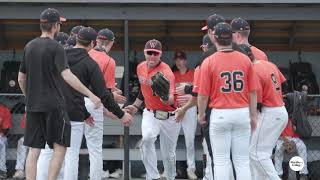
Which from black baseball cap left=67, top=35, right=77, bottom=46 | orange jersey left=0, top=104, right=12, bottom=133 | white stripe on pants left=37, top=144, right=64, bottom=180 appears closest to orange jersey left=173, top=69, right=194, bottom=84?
orange jersey left=0, top=104, right=12, bottom=133

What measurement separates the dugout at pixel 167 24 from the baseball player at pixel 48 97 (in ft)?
12.3

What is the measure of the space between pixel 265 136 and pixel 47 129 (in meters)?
2.46

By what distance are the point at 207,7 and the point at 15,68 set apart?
14.2 feet

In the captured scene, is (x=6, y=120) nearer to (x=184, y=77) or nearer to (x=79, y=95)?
(x=184, y=77)

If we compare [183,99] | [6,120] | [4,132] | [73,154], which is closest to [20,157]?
[4,132]

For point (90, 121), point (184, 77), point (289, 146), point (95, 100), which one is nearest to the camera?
point (95, 100)

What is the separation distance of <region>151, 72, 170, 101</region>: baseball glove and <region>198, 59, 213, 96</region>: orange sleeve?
211 cm

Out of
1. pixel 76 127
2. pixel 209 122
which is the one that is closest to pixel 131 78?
pixel 76 127

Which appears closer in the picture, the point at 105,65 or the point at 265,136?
the point at 265,136

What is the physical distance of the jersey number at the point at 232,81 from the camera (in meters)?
6.82

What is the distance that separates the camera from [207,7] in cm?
1077

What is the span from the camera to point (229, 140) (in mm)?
6938

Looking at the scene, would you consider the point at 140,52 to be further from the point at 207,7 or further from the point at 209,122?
the point at 209,122

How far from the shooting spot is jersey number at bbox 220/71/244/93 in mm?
6823
